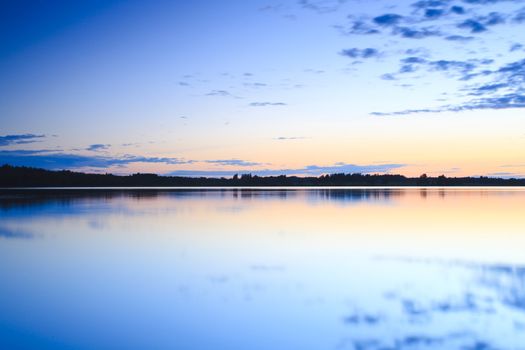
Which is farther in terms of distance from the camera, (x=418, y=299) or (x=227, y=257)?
(x=227, y=257)

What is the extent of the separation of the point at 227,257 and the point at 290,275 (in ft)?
7.53

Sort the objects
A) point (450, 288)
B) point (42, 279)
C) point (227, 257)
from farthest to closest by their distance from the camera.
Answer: point (227, 257) → point (42, 279) → point (450, 288)

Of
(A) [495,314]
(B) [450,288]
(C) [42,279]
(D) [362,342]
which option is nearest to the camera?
(D) [362,342]

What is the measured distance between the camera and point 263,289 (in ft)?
24.3

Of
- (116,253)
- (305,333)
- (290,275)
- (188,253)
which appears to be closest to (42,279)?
(116,253)

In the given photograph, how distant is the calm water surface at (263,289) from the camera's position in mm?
5301

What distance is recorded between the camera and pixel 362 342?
5.15 metres

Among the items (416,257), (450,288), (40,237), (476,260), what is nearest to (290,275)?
(450,288)

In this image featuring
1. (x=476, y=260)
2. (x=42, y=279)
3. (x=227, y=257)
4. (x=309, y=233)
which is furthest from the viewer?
(x=309, y=233)

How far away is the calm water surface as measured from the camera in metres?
5.30

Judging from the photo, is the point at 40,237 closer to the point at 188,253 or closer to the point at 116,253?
the point at 116,253

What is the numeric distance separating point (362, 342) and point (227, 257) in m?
5.44

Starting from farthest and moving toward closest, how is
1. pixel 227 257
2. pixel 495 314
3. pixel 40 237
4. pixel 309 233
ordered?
pixel 309 233 → pixel 40 237 → pixel 227 257 → pixel 495 314

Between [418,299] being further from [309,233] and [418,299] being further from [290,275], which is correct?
[309,233]
